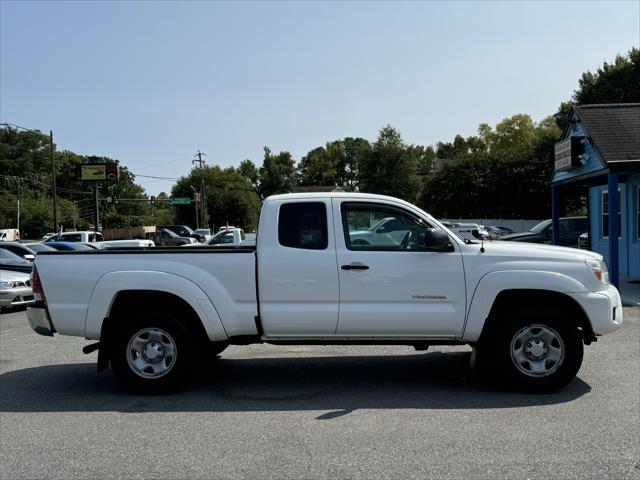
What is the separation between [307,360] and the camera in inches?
307

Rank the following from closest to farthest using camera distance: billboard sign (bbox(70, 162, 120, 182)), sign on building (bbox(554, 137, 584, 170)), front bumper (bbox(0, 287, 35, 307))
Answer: front bumper (bbox(0, 287, 35, 307))
sign on building (bbox(554, 137, 584, 170))
billboard sign (bbox(70, 162, 120, 182))

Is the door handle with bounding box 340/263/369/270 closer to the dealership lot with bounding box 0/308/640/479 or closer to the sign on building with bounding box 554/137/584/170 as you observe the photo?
the dealership lot with bounding box 0/308/640/479

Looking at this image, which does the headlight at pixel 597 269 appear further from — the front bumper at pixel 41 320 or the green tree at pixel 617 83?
the green tree at pixel 617 83

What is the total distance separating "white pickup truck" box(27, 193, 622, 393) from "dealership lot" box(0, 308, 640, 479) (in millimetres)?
516

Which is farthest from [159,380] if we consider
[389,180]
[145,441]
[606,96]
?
[389,180]

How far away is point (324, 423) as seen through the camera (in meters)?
5.29

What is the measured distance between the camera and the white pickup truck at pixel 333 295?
5.96 m

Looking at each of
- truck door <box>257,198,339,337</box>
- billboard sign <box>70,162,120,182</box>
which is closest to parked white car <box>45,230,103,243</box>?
truck door <box>257,198,339,337</box>

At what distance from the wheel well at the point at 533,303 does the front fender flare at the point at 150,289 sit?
2.69 m

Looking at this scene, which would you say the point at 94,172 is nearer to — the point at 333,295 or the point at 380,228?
the point at 380,228

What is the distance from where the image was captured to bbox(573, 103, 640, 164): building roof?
47.1 ft

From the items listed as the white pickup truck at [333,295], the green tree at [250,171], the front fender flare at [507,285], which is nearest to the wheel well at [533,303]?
the white pickup truck at [333,295]

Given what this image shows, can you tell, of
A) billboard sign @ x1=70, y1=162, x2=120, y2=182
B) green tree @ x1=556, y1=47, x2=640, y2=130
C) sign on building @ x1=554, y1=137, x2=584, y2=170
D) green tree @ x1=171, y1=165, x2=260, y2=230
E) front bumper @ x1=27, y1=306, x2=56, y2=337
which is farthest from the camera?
green tree @ x1=171, y1=165, x2=260, y2=230

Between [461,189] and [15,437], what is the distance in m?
50.5
